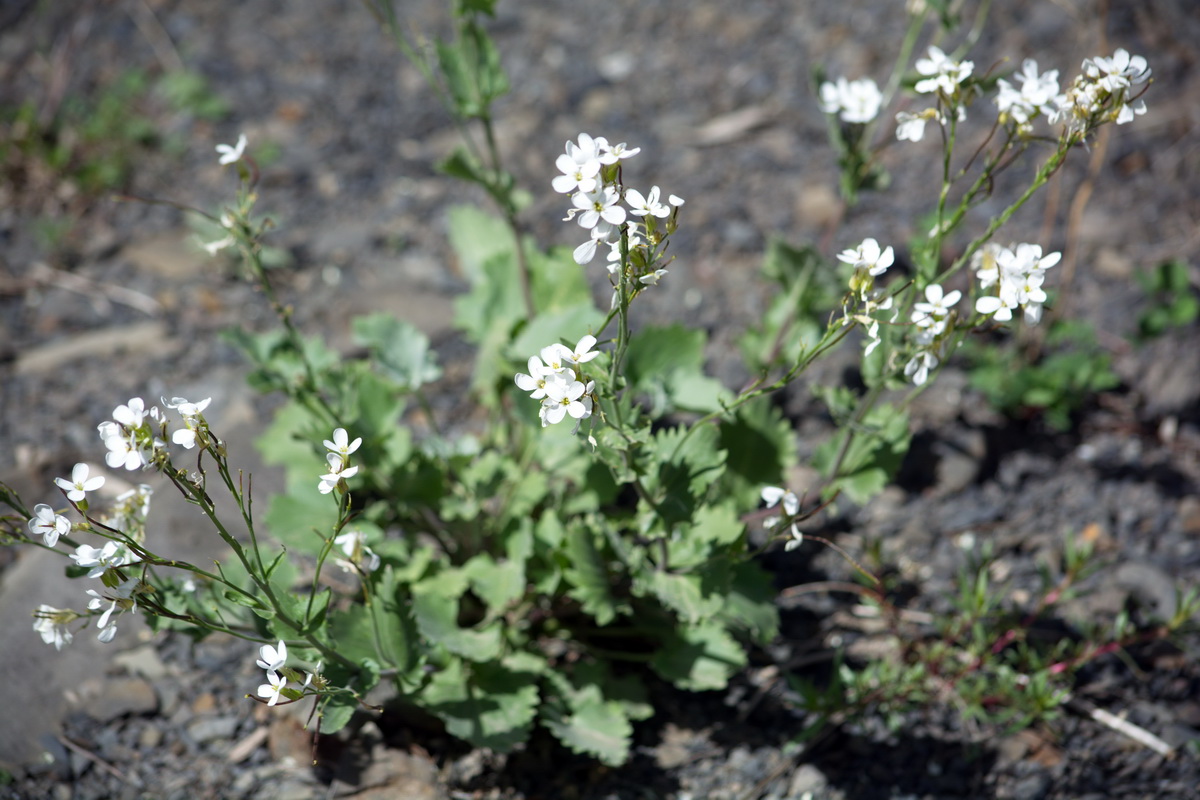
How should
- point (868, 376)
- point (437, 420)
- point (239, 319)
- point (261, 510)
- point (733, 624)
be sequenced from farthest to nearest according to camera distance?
1. point (239, 319)
2. point (437, 420)
3. point (261, 510)
4. point (733, 624)
5. point (868, 376)

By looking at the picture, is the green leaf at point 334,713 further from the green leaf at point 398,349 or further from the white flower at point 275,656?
the green leaf at point 398,349

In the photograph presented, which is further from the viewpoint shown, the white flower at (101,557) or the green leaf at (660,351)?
the green leaf at (660,351)

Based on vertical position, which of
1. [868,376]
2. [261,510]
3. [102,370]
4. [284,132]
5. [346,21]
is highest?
[346,21]

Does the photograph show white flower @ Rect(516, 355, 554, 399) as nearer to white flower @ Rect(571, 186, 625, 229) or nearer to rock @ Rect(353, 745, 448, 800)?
white flower @ Rect(571, 186, 625, 229)

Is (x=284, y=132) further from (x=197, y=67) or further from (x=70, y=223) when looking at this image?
(x=70, y=223)

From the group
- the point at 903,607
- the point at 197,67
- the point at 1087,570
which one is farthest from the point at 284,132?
the point at 1087,570

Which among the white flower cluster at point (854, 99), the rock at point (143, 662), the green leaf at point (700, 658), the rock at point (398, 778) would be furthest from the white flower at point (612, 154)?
the rock at point (143, 662)

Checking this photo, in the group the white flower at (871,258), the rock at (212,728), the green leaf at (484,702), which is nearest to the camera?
the white flower at (871,258)
